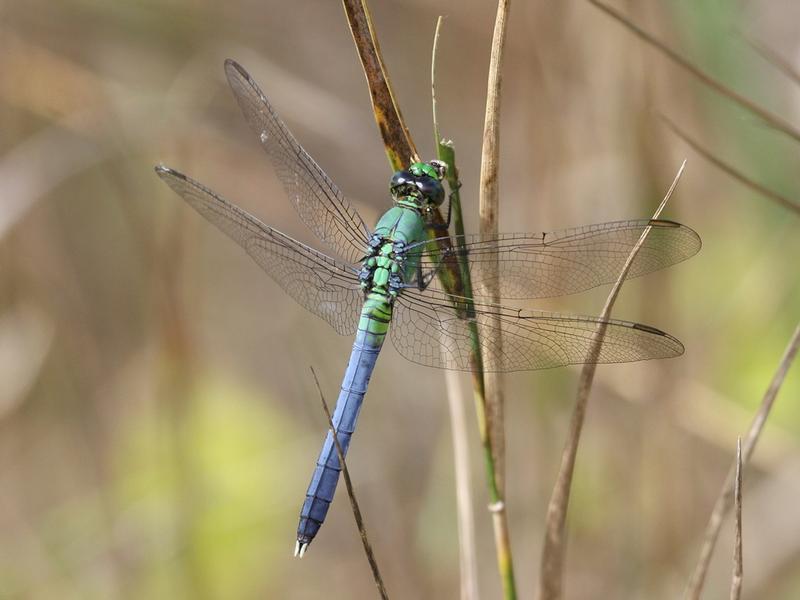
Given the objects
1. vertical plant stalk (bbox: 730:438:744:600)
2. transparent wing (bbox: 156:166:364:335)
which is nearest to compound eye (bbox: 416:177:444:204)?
transparent wing (bbox: 156:166:364:335)

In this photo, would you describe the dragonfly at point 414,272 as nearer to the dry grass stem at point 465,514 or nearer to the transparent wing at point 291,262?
the transparent wing at point 291,262

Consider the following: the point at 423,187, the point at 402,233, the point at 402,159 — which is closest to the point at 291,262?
the point at 402,233

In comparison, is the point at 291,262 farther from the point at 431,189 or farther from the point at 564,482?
the point at 564,482

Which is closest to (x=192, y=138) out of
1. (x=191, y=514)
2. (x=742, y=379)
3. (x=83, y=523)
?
(x=191, y=514)

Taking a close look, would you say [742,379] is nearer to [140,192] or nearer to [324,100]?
[324,100]

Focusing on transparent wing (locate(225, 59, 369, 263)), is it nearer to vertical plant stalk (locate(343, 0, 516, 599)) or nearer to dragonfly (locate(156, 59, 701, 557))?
dragonfly (locate(156, 59, 701, 557))

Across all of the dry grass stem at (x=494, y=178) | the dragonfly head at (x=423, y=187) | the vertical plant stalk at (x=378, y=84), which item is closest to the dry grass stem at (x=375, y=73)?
the vertical plant stalk at (x=378, y=84)

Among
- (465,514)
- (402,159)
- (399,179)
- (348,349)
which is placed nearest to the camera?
(402,159)
